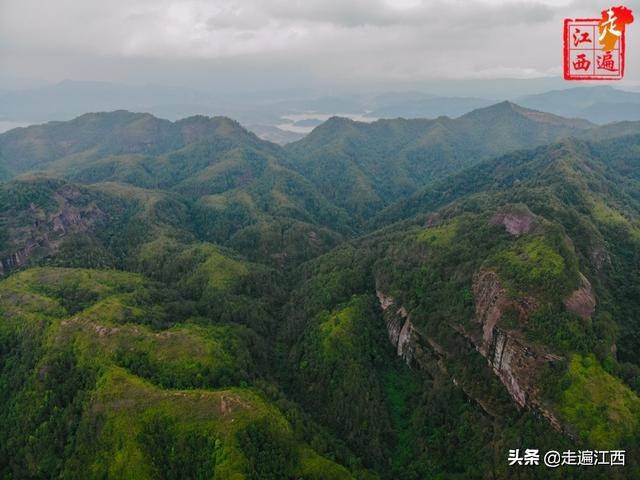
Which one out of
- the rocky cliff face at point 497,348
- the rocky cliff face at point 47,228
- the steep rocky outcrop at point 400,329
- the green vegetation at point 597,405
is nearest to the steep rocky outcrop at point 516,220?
the rocky cliff face at point 497,348

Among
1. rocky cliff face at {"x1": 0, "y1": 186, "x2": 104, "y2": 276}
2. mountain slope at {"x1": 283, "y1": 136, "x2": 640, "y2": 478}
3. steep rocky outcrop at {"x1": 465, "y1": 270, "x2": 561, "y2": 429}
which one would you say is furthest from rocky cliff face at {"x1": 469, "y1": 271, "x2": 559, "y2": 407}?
rocky cliff face at {"x1": 0, "y1": 186, "x2": 104, "y2": 276}

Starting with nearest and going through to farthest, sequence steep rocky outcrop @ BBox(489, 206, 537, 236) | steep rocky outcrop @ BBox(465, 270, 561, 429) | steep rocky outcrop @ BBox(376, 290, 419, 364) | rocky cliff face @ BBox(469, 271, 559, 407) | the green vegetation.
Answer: the green vegetation
steep rocky outcrop @ BBox(465, 270, 561, 429)
rocky cliff face @ BBox(469, 271, 559, 407)
steep rocky outcrop @ BBox(489, 206, 537, 236)
steep rocky outcrop @ BBox(376, 290, 419, 364)

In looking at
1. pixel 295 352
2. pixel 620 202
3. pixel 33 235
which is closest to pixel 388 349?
pixel 295 352

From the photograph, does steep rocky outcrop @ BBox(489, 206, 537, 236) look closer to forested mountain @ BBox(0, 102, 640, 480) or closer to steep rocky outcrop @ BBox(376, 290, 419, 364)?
forested mountain @ BBox(0, 102, 640, 480)

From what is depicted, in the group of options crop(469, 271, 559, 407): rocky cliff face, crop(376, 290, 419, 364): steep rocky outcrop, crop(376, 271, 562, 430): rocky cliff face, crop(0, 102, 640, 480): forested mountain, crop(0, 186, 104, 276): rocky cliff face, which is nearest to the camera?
crop(0, 102, 640, 480): forested mountain

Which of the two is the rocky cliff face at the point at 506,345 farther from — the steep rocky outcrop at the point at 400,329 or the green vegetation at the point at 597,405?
the steep rocky outcrop at the point at 400,329

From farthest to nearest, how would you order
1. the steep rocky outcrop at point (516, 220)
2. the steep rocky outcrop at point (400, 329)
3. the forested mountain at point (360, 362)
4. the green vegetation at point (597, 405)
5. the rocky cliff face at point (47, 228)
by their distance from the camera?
the rocky cliff face at point (47, 228) < the steep rocky outcrop at point (400, 329) < the steep rocky outcrop at point (516, 220) < the forested mountain at point (360, 362) < the green vegetation at point (597, 405)

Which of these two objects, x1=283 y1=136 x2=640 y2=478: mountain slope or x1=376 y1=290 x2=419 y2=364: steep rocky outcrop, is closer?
x1=283 y1=136 x2=640 y2=478: mountain slope

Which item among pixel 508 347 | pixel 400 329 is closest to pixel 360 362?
pixel 400 329

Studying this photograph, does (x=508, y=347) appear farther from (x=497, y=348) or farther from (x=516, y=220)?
(x=516, y=220)

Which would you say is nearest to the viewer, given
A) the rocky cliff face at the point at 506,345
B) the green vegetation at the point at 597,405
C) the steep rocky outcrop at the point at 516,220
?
the green vegetation at the point at 597,405
